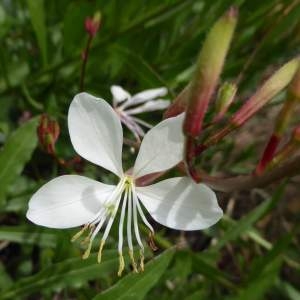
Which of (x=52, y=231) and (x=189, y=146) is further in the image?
(x=52, y=231)

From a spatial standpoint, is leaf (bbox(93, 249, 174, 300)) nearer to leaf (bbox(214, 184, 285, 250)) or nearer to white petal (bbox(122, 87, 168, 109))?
white petal (bbox(122, 87, 168, 109))

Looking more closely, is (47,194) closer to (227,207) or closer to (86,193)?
(86,193)

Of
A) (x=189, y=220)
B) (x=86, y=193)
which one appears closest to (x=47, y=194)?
(x=86, y=193)

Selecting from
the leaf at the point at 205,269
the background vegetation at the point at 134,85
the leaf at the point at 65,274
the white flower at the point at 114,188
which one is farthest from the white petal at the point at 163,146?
the leaf at the point at 205,269

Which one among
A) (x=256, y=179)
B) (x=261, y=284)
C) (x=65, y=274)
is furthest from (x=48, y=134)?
(x=261, y=284)

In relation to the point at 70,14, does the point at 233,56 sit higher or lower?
lower

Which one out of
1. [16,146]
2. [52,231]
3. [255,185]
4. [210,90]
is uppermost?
[210,90]

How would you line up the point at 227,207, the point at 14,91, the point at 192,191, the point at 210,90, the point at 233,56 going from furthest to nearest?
the point at 227,207 → the point at 233,56 → the point at 14,91 → the point at 192,191 → the point at 210,90

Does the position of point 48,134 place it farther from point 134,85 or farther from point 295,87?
point 134,85
